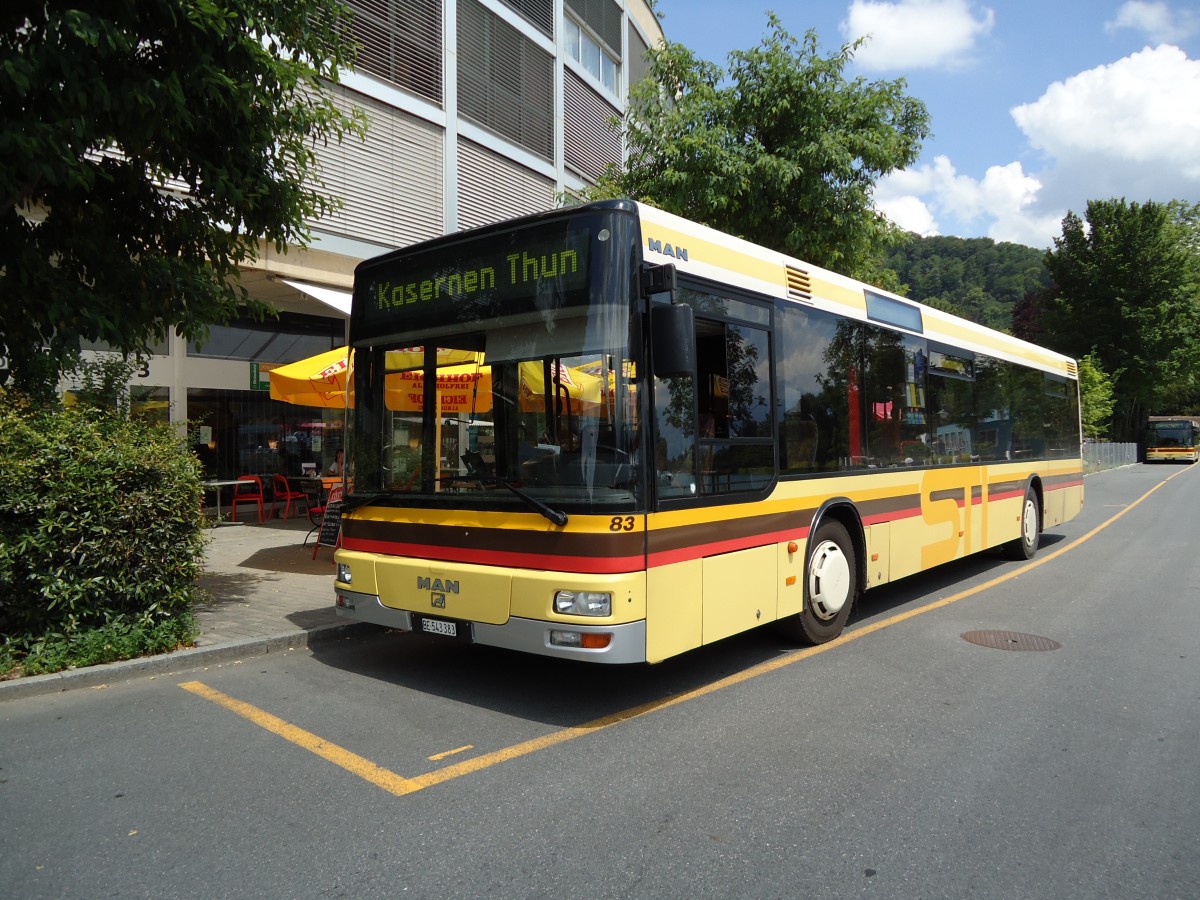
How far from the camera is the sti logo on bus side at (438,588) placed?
5.34 m

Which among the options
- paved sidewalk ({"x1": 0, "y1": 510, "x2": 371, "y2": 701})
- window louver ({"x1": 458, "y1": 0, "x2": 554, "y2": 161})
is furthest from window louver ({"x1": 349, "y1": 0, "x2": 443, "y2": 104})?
paved sidewalk ({"x1": 0, "y1": 510, "x2": 371, "y2": 701})

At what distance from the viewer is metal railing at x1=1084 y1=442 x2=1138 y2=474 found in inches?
1762

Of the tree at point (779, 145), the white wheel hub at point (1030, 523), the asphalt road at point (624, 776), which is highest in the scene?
the tree at point (779, 145)

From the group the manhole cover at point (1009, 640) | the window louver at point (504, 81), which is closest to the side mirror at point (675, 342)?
the manhole cover at point (1009, 640)

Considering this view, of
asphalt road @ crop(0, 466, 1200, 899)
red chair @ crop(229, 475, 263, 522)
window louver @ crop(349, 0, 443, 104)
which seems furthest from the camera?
red chair @ crop(229, 475, 263, 522)

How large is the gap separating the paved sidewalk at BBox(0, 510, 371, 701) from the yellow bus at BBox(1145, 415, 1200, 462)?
5915 cm

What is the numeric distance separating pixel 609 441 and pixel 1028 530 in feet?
30.4

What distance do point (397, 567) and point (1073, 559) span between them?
10.4 m

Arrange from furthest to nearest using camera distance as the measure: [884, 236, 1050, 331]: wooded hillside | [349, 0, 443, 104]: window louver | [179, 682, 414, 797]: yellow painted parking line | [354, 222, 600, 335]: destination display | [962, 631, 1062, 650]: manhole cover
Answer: [884, 236, 1050, 331]: wooded hillside < [349, 0, 443, 104]: window louver < [962, 631, 1062, 650]: manhole cover < [354, 222, 600, 335]: destination display < [179, 682, 414, 797]: yellow painted parking line

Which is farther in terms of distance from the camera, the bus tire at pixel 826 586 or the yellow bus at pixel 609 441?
the bus tire at pixel 826 586

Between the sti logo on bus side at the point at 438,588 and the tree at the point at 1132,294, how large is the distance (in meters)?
53.5

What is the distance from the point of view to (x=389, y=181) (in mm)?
15094

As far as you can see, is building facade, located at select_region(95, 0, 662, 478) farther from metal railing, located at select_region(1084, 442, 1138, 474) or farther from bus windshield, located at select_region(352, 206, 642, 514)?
metal railing, located at select_region(1084, 442, 1138, 474)

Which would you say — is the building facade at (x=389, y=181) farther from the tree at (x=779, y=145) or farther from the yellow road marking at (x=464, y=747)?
the yellow road marking at (x=464, y=747)
